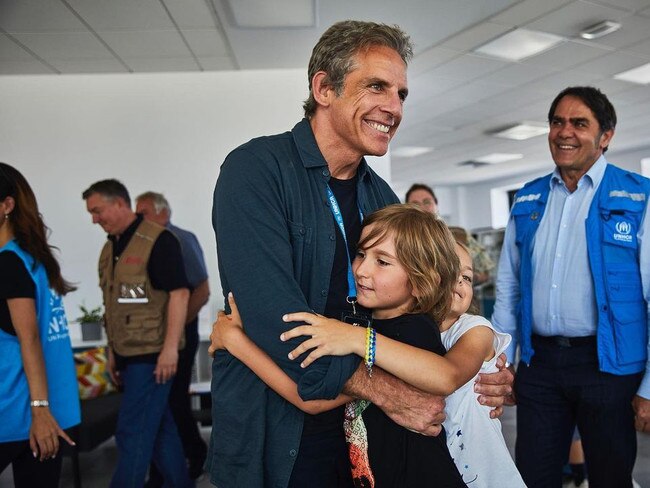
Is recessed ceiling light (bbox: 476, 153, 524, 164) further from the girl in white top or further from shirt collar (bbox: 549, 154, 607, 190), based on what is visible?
the girl in white top

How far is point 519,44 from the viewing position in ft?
18.0

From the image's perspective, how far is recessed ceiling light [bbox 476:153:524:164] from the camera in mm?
12031

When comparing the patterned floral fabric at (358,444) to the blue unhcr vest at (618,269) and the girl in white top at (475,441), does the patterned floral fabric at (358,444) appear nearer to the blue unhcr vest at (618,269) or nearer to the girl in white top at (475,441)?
the girl in white top at (475,441)

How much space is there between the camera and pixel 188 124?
19.3 feet

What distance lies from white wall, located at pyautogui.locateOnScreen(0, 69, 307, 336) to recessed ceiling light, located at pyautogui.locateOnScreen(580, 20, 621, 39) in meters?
2.57

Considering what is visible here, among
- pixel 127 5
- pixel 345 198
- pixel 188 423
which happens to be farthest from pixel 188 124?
pixel 345 198

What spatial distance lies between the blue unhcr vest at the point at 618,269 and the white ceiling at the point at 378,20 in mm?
2630

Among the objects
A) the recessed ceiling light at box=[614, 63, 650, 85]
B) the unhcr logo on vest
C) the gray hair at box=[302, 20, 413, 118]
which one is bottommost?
the unhcr logo on vest

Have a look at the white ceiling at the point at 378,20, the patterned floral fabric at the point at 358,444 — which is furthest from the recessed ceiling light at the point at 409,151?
the patterned floral fabric at the point at 358,444

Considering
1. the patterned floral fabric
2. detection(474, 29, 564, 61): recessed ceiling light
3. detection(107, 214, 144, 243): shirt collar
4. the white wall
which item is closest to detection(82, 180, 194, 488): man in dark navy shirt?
detection(107, 214, 144, 243): shirt collar

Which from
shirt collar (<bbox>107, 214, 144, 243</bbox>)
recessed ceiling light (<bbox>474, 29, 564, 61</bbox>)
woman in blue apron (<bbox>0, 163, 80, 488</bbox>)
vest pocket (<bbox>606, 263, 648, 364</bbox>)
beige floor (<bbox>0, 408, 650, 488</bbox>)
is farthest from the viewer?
recessed ceiling light (<bbox>474, 29, 564, 61</bbox>)

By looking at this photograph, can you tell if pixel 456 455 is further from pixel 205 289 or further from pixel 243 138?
pixel 243 138

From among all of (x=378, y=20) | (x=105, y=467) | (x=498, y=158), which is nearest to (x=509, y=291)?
(x=378, y=20)

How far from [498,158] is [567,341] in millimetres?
10630
